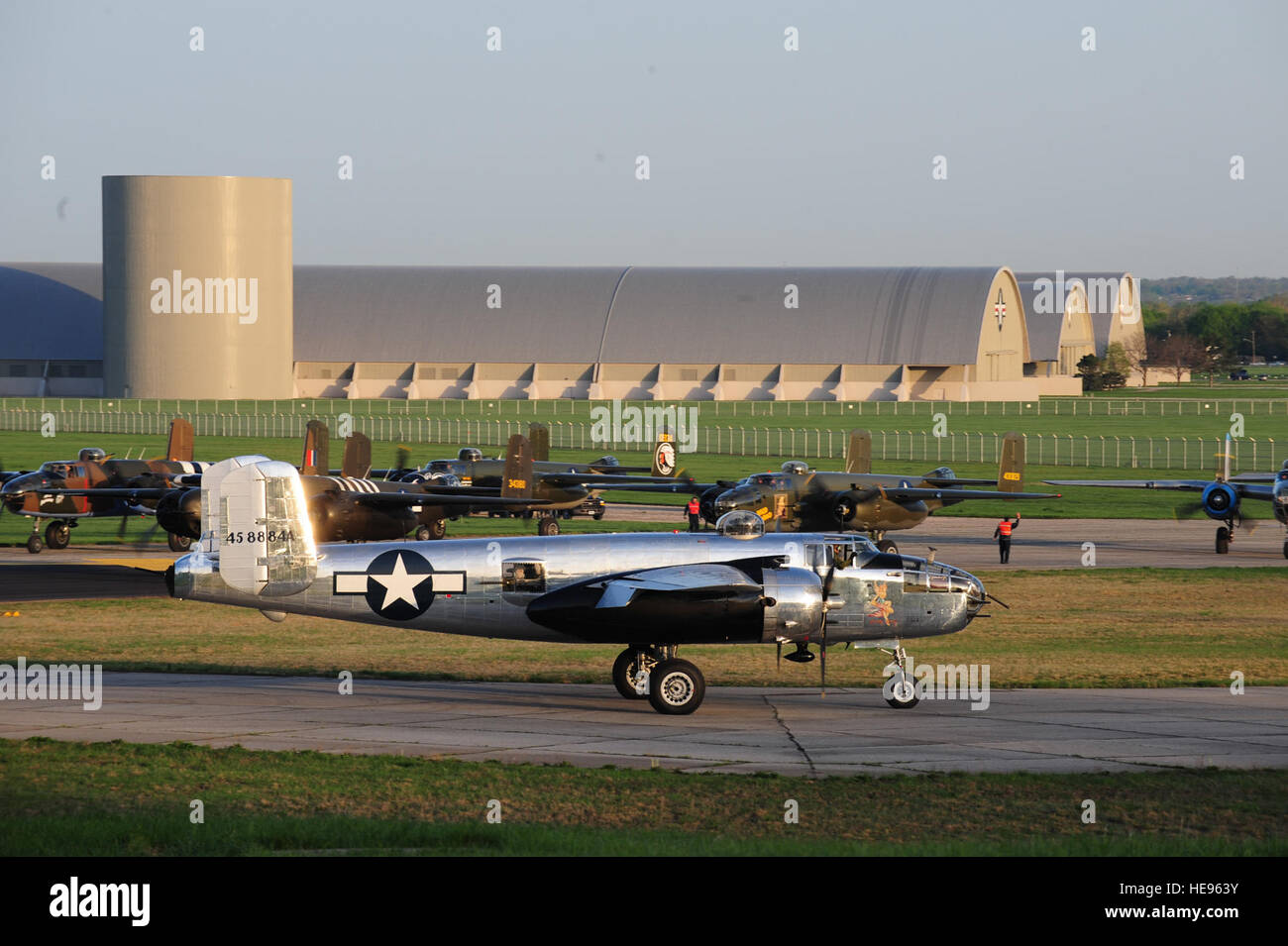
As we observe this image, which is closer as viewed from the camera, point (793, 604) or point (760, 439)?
point (793, 604)

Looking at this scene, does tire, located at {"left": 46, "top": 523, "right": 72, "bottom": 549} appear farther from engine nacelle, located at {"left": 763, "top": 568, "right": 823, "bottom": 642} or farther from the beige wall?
A: the beige wall

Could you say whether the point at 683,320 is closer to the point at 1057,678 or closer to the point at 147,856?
the point at 1057,678

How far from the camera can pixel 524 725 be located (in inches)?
947

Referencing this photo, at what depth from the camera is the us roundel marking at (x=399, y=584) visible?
2545cm

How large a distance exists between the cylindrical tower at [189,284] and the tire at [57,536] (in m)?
87.5

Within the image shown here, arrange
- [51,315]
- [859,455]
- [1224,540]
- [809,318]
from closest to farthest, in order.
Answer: [1224,540]
[859,455]
[809,318]
[51,315]

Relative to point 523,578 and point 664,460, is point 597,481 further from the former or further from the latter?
point 523,578

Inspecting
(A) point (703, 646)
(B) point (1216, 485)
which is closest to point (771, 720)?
(A) point (703, 646)

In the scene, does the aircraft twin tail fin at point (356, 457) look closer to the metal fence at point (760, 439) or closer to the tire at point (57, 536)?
the tire at point (57, 536)

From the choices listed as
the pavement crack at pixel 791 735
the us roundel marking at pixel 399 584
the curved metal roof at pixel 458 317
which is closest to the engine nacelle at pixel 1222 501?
the pavement crack at pixel 791 735

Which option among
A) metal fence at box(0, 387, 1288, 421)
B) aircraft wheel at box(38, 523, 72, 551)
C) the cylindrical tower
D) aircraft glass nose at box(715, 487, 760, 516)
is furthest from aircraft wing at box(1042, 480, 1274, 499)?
the cylindrical tower

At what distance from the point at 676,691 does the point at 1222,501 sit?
1292 inches

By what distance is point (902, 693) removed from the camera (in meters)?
26.2

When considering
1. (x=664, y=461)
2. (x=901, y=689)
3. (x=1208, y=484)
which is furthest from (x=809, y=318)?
(x=901, y=689)
